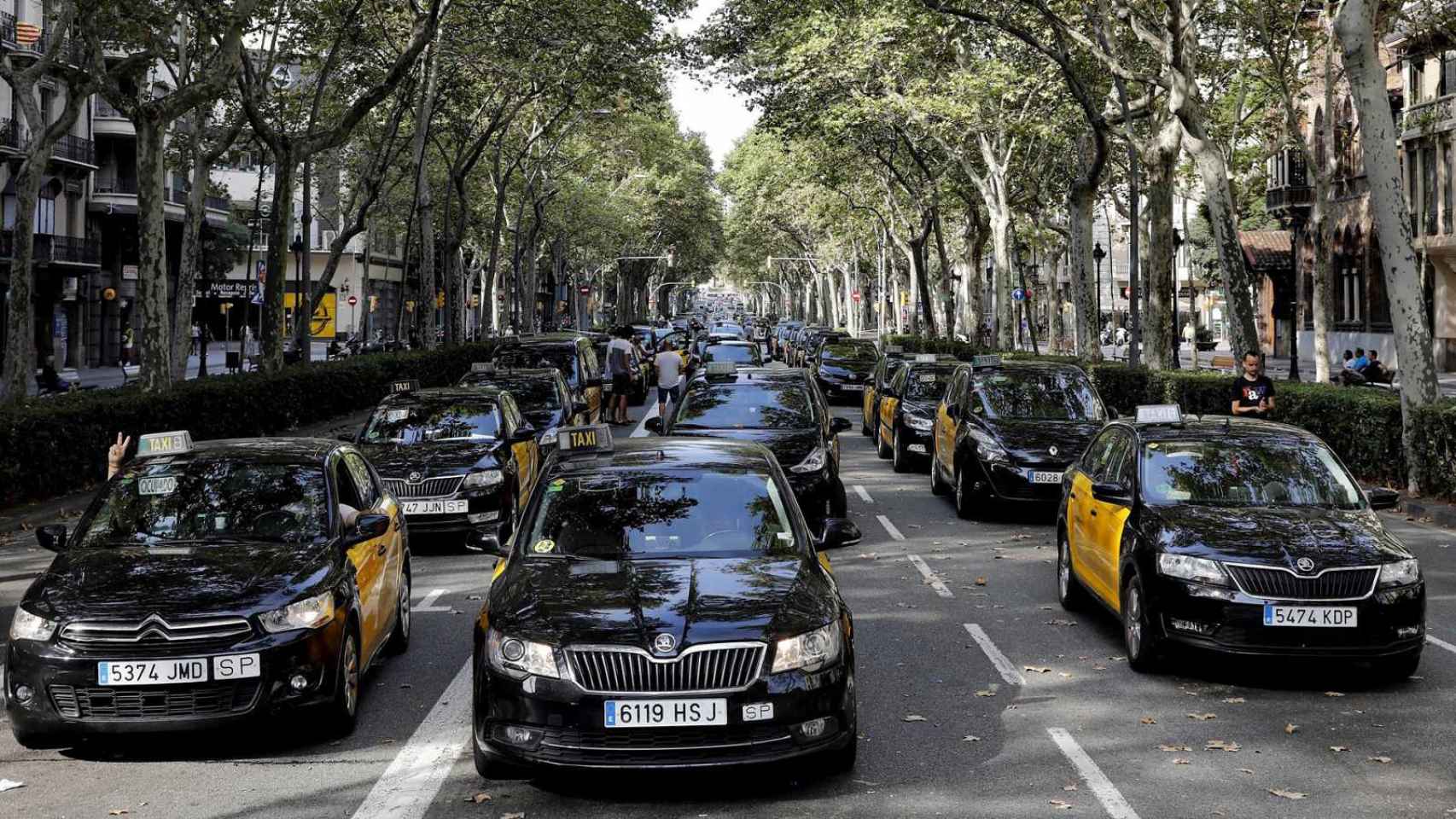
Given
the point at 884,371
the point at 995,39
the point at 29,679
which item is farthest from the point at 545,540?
the point at 995,39

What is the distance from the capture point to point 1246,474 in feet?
31.4

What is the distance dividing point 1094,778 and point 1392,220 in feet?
41.1

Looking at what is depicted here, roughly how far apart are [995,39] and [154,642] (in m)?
26.6

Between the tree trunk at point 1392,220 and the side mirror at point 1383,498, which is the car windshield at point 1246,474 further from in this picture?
the tree trunk at point 1392,220

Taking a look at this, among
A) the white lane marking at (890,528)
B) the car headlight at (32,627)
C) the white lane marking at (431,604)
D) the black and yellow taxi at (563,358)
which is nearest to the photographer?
the car headlight at (32,627)

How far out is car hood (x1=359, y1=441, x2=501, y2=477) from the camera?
1402 cm

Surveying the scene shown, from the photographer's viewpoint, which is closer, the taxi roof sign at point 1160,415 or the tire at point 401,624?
the tire at point 401,624

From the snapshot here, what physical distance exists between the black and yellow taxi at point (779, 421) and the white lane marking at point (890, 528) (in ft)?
2.94

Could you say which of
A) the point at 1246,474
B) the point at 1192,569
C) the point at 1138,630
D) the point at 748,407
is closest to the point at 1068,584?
the point at 1246,474

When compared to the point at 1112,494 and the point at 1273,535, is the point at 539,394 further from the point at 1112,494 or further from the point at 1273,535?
the point at 1273,535

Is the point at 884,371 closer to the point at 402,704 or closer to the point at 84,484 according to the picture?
the point at 84,484

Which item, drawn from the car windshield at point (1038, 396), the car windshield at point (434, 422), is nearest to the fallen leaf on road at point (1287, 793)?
the car windshield at point (434, 422)

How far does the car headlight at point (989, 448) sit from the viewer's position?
51.9ft

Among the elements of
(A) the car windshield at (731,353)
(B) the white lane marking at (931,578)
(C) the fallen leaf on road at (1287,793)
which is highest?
(A) the car windshield at (731,353)
